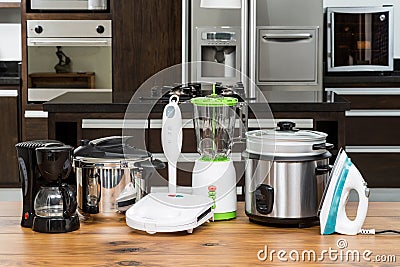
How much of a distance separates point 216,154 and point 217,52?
3486mm

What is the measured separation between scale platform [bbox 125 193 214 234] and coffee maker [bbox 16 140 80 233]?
154mm

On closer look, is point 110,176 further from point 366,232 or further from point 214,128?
point 366,232

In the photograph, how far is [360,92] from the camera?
19.3 feet

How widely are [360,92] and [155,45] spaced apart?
156 centimetres

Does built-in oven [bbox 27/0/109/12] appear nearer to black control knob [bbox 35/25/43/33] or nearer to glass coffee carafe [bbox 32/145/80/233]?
black control knob [bbox 35/25/43/33]

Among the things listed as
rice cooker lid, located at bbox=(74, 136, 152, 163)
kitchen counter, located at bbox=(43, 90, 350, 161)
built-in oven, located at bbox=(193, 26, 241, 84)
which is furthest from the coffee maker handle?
built-in oven, located at bbox=(193, 26, 241, 84)

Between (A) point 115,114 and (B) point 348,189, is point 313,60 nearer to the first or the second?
(A) point 115,114

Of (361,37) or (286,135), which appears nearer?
(286,135)

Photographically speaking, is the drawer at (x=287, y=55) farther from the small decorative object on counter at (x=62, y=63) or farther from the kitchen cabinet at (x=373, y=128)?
the small decorative object on counter at (x=62, y=63)

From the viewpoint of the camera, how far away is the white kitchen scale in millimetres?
1958

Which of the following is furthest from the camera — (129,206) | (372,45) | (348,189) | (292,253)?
(372,45)

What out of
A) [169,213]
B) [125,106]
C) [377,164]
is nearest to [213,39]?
[377,164]

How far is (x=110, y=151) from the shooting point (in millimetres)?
2125

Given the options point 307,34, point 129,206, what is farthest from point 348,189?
point 307,34
